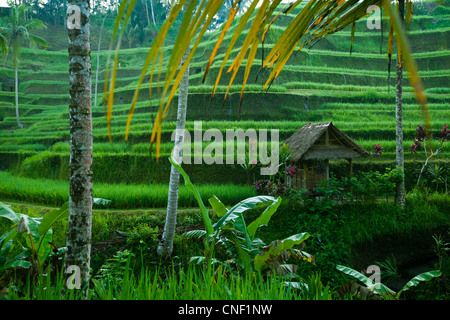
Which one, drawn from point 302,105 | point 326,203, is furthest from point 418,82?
point 302,105

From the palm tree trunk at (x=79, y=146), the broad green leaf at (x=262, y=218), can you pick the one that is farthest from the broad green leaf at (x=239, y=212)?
the palm tree trunk at (x=79, y=146)

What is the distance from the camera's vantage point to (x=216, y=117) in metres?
7.58

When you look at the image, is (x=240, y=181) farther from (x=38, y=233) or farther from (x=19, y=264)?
(x=19, y=264)

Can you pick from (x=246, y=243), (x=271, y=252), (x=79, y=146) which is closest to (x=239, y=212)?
(x=246, y=243)

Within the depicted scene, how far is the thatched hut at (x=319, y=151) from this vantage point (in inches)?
167

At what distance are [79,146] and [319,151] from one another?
3.46m

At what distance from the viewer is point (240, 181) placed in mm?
5551

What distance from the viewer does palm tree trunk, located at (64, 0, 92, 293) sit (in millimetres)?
1533

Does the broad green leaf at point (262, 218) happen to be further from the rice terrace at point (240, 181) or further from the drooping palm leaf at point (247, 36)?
the drooping palm leaf at point (247, 36)

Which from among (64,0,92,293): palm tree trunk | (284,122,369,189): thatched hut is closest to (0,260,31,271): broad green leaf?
(64,0,92,293): palm tree trunk

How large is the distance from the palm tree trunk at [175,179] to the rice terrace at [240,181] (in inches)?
0.8

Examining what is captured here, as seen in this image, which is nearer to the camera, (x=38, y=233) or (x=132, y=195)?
(x=38, y=233)

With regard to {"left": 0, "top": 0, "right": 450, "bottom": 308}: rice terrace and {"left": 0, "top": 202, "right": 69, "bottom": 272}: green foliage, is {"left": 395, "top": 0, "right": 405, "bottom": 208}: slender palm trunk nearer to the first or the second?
{"left": 0, "top": 0, "right": 450, "bottom": 308}: rice terrace

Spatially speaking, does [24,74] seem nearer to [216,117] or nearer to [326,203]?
[216,117]
